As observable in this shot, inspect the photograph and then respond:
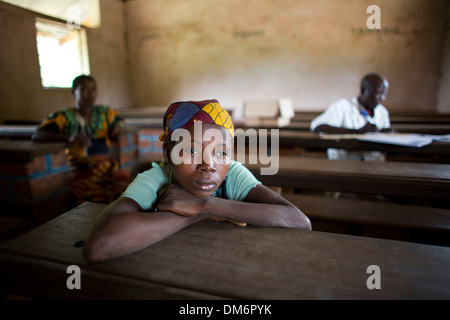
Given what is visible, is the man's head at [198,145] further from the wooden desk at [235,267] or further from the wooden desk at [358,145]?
the wooden desk at [358,145]

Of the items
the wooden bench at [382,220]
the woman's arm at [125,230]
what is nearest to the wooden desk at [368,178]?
the wooden bench at [382,220]

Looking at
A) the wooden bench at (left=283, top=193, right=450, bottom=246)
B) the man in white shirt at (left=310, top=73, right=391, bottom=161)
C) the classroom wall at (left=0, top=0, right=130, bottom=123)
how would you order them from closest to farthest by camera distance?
the wooden bench at (left=283, top=193, right=450, bottom=246), the man in white shirt at (left=310, top=73, right=391, bottom=161), the classroom wall at (left=0, top=0, right=130, bottom=123)

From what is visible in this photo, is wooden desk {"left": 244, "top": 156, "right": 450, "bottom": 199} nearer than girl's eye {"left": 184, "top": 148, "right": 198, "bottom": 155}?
No

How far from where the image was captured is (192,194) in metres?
0.92

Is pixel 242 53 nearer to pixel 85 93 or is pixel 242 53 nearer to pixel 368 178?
pixel 85 93

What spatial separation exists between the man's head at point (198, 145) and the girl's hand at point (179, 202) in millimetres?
23

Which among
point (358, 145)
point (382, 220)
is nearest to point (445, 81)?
point (358, 145)

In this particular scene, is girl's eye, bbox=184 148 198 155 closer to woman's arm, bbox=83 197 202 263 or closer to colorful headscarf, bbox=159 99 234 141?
colorful headscarf, bbox=159 99 234 141

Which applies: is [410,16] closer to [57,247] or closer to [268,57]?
[268,57]

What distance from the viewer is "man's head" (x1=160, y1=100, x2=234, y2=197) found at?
91cm

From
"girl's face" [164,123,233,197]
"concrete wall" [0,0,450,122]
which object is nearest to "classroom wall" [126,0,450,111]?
"concrete wall" [0,0,450,122]
